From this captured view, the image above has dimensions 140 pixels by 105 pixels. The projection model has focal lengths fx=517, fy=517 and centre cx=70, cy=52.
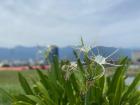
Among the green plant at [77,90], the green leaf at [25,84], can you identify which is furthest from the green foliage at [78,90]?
the green leaf at [25,84]

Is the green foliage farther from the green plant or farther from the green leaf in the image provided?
the green leaf

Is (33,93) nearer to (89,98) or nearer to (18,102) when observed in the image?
(18,102)

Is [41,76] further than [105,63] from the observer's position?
Yes

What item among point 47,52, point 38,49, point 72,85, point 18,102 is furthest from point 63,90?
point 38,49

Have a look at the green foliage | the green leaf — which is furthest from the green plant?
the green leaf

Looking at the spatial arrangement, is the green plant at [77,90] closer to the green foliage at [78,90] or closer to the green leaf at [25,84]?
the green foliage at [78,90]

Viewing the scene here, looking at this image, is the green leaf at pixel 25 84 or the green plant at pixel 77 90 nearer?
the green plant at pixel 77 90

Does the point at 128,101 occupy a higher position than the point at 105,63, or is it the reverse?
the point at 105,63

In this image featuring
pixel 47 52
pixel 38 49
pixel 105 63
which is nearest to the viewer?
pixel 105 63
